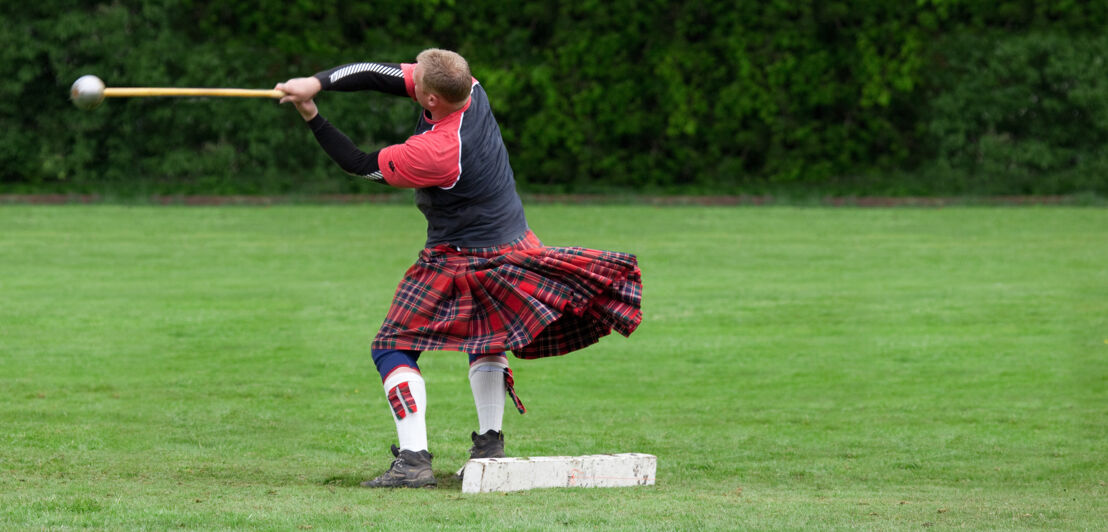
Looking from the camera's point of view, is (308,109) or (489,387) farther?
(489,387)

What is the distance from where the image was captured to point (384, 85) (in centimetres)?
538

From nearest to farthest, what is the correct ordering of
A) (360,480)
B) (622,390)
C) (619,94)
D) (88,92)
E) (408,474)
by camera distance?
(88,92) < (408,474) < (360,480) < (622,390) < (619,94)

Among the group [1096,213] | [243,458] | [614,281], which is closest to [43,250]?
[243,458]

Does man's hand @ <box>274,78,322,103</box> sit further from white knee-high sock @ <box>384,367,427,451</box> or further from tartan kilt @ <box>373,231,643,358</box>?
white knee-high sock @ <box>384,367,427,451</box>

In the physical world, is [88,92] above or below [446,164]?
A: above

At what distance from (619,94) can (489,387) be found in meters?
17.6

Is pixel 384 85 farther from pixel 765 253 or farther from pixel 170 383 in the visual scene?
pixel 765 253

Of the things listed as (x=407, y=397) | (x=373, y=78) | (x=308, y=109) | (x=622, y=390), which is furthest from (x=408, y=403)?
(x=622, y=390)

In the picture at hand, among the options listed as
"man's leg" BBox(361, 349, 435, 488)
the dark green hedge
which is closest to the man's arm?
"man's leg" BBox(361, 349, 435, 488)

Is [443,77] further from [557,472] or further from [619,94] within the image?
[619,94]

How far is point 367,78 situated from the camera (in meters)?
5.36

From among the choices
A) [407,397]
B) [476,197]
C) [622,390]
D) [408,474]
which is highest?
[476,197]

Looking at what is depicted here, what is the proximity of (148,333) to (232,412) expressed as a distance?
309 cm

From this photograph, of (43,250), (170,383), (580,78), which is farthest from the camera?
(580,78)
